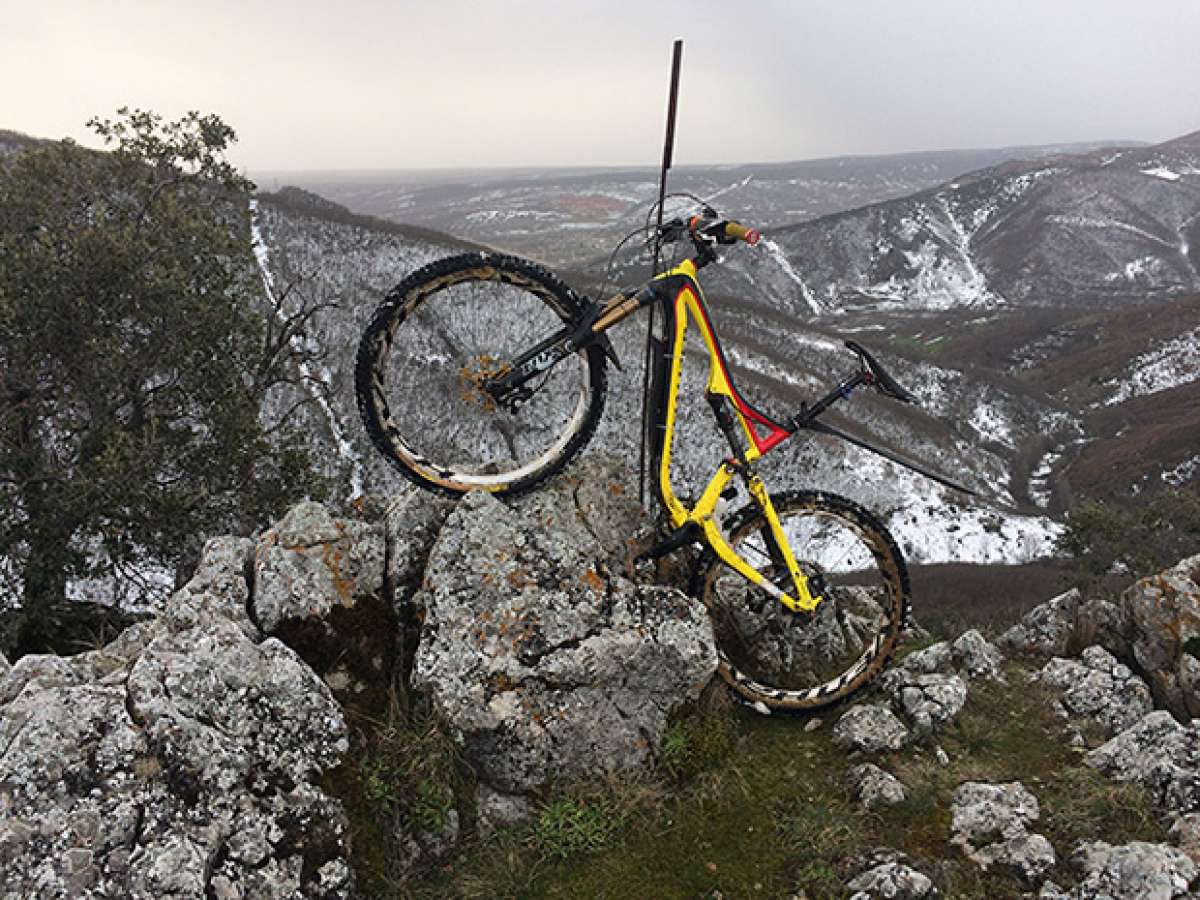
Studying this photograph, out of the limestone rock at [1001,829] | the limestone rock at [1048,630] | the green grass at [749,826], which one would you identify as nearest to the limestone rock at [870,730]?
the green grass at [749,826]

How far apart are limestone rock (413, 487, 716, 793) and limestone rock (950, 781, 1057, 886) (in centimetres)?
217

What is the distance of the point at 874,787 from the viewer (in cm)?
Answer: 549

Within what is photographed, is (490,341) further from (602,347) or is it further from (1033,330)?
(1033,330)

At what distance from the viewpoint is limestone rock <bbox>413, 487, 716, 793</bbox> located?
17.0 feet

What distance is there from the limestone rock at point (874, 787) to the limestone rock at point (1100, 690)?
115 inches

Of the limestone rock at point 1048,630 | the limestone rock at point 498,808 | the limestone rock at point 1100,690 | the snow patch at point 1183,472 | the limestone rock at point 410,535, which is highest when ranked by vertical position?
the limestone rock at point 410,535

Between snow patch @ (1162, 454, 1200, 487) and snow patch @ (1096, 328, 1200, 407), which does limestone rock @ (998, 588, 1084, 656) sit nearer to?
snow patch @ (1162, 454, 1200, 487)

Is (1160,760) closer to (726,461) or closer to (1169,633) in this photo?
(1169,633)

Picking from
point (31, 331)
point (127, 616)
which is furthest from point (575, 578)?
point (31, 331)

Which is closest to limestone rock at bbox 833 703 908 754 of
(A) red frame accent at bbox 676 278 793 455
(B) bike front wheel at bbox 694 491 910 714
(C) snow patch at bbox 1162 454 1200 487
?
(B) bike front wheel at bbox 694 491 910 714

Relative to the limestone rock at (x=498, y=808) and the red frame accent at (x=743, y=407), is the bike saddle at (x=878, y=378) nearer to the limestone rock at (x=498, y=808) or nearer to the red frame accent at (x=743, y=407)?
the red frame accent at (x=743, y=407)

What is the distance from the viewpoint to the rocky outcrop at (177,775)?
3672mm

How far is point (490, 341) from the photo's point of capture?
221ft

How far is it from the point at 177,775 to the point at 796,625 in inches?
220
